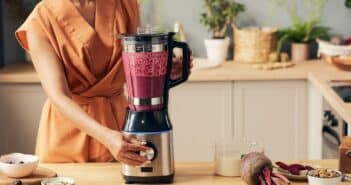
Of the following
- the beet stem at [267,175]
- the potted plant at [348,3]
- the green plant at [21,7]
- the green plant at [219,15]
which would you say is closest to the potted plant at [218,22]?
the green plant at [219,15]

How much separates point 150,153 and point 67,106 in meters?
0.31

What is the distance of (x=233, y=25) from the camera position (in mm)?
4348

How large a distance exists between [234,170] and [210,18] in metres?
2.26

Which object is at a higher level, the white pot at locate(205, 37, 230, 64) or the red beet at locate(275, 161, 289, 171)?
the white pot at locate(205, 37, 230, 64)

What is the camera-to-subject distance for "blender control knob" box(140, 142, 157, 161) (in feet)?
6.84

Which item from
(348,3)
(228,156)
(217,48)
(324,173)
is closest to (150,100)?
(228,156)

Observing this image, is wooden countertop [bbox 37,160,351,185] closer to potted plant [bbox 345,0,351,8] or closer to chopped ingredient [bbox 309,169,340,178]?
chopped ingredient [bbox 309,169,340,178]

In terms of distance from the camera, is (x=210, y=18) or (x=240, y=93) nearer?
(x=240, y=93)

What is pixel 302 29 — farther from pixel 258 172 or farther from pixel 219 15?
pixel 258 172

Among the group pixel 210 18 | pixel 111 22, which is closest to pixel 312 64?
pixel 210 18

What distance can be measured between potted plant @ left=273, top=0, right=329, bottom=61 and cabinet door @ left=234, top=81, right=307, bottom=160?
392 millimetres

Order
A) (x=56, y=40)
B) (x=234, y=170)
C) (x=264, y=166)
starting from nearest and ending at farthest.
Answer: (x=264, y=166) → (x=234, y=170) → (x=56, y=40)

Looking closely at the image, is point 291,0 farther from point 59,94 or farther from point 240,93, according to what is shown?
point 59,94

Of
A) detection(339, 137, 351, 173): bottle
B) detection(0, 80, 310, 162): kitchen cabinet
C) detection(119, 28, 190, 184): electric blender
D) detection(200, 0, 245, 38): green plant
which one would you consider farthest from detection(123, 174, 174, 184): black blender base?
detection(200, 0, 245, 38): green plant
